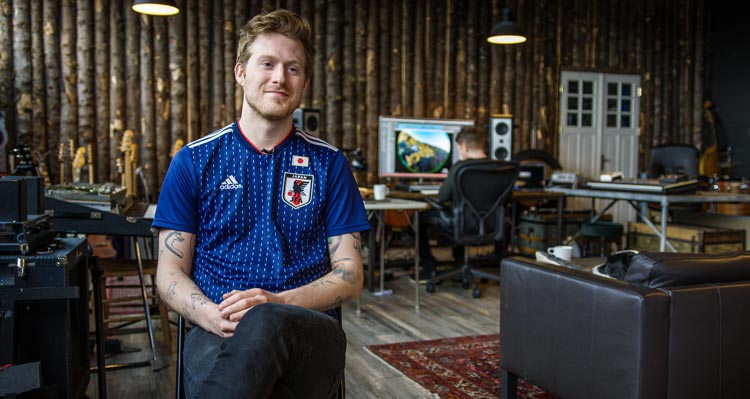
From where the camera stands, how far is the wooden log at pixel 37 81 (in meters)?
6.07

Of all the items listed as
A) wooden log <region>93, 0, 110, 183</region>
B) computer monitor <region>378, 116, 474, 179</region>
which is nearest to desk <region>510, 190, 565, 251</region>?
computer monitor <region>378, 116, 474, 179</region>

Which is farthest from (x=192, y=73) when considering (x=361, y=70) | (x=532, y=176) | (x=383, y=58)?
(x=532, y=176)

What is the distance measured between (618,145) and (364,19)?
3.88 meters

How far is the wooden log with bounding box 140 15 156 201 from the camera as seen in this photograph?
6.41 metres

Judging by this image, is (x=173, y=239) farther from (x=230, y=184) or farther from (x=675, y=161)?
(x=675, y=161)

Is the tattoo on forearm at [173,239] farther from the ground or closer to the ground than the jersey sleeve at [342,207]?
closer to the ground

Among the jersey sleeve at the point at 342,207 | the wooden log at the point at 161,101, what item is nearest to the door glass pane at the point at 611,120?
the wooden log at the point at 161,101

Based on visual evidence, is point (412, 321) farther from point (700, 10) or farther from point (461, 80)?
point (700, 10)

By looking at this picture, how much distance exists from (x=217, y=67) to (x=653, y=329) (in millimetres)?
5584

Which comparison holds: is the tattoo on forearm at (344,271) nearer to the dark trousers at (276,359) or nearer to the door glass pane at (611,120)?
the dark trousers at (276,359)

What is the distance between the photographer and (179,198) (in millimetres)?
1774

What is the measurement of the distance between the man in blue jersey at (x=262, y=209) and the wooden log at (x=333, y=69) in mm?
5346

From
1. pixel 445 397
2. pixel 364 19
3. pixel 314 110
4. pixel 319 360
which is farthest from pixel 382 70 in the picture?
pixel 319 360

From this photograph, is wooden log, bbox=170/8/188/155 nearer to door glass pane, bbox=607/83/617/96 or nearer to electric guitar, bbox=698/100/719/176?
door glass pane, bbox=607/83/617/96
